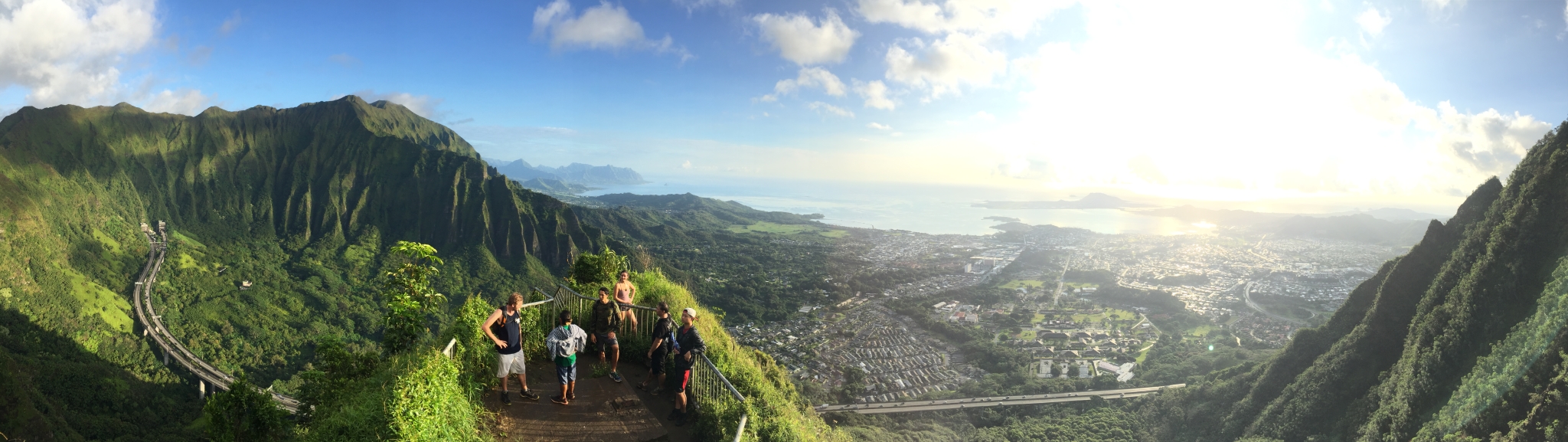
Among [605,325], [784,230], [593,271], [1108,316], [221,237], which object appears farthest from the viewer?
[784,230]

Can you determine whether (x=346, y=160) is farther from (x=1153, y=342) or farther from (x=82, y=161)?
(x=1153, y=342)

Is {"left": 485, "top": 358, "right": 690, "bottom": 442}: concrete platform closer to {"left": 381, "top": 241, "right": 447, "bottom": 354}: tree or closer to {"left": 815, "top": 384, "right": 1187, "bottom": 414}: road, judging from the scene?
{"left": 381, "top": 241, "right": 447, "bottom": 354}: tree

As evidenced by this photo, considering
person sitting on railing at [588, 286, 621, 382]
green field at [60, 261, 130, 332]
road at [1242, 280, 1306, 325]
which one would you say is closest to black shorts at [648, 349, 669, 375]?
person sitting on railing at [588, 286, 621, 382]

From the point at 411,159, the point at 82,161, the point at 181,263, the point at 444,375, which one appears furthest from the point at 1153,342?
the point at 82,161

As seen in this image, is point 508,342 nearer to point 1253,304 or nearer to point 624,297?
point 624,297

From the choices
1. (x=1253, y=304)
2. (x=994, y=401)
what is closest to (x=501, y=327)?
(x=994, y=401)

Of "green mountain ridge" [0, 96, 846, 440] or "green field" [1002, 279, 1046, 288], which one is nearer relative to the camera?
"green mountain ridge" [0, 96, 846, 440]
